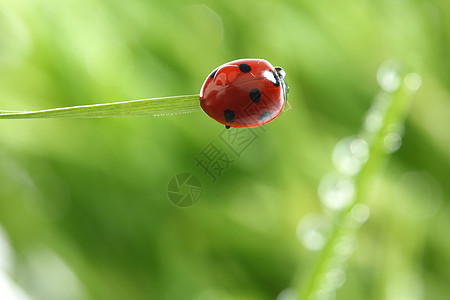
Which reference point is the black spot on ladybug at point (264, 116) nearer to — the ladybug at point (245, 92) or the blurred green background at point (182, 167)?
the ladybug at point (245, 92)

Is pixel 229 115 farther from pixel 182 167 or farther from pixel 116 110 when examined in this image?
pixel 182 167

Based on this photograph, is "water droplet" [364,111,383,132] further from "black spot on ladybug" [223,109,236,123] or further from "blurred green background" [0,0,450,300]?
"blurred green background" [0,0,450,300]

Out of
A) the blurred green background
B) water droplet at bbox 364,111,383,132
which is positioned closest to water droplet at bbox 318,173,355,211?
water droplet at bbox 364,111,383,132

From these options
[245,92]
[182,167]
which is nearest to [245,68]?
[245,92]

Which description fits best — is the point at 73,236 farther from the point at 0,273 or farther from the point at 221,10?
the point at 221,10

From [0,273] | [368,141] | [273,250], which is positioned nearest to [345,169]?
[368,141]

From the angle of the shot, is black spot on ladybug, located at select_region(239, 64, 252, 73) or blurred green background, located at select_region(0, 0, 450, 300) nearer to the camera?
black spot on ladybug, located at select_region(239, 64, 252, 73)

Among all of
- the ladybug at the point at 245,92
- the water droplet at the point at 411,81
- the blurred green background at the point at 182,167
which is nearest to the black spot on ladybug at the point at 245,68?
the ladybug at the point at 245,92
